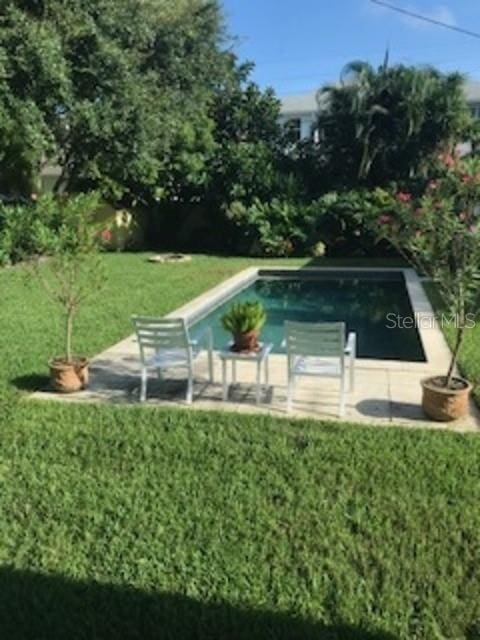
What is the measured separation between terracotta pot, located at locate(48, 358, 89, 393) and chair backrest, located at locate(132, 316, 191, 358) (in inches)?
31.8

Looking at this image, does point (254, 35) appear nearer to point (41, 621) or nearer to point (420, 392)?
point (420, 392)

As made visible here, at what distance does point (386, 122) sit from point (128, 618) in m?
22.2

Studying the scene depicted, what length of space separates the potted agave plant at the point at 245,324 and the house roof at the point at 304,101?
115 ft

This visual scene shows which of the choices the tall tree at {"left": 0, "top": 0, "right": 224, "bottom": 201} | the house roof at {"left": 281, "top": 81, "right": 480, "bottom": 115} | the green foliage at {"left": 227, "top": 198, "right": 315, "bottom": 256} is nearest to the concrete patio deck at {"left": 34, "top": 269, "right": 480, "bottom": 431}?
the tall tree at {"left": 0, "top": 0, "right": 224, "bottom": 201}

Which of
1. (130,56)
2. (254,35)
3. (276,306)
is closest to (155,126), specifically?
(130,56)

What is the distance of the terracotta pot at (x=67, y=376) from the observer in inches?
260

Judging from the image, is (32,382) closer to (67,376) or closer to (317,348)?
(67,376)

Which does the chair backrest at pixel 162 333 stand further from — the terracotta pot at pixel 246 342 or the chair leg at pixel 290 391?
the chair leg at pixel 290 391

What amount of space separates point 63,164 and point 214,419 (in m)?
16.0

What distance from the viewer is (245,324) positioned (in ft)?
21.3

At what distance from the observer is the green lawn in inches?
143

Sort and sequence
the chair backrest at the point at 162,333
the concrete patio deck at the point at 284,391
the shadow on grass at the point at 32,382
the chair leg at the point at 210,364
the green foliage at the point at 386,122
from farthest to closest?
the green foliage at the point at 386,122, the chair leg at the point at 210,364, the shadow on grass at the point at 32,382, the chair backrest at the point at 162,333, the concrete patio deck at the point at 284,391

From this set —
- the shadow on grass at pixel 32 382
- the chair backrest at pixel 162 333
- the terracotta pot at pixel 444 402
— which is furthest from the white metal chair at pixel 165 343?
the terracotta pot at pixel 444 402

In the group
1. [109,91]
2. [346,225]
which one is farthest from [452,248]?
[346,225]
